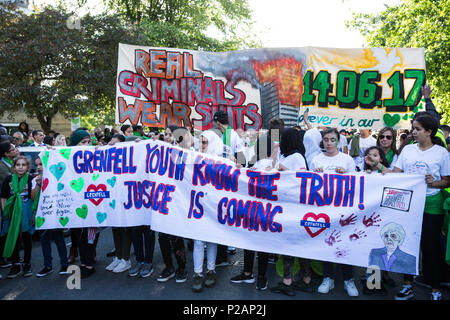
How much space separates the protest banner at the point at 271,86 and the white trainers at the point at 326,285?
97.8 inches

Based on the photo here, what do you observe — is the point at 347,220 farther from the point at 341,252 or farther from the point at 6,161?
the point at 6,161

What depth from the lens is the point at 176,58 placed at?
19.8 feet

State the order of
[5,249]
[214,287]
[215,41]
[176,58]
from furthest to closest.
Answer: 1. [215,41]
2. [176,58]
3. [5,249]
4. [214,287]

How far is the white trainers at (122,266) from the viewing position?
4.74m

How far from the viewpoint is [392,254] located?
380 cm

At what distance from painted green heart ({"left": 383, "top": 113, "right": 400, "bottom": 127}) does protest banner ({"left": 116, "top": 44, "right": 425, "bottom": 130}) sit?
0.01 metres

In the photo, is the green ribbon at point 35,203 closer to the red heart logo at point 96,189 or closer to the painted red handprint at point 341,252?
the red heart logo at point 96,189

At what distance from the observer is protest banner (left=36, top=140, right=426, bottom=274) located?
12.6ft

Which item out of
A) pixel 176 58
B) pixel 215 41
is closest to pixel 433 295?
pixel 176 58

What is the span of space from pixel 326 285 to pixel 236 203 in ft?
4.71

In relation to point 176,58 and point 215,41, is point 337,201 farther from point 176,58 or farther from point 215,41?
point 215,41

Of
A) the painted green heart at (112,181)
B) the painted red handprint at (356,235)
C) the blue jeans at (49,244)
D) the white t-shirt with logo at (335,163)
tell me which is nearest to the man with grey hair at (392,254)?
the painted red handprint at (356,235)

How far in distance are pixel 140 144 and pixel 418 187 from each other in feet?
11.2

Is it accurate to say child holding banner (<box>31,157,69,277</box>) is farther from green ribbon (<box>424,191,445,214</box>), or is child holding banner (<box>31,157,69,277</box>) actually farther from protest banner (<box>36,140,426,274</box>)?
green ribbon (<box>424,191,445,214</box>)
